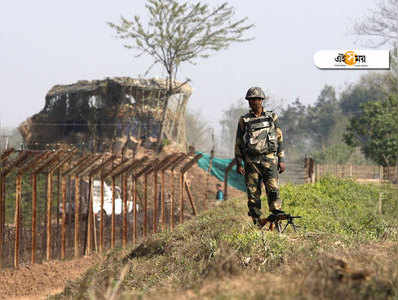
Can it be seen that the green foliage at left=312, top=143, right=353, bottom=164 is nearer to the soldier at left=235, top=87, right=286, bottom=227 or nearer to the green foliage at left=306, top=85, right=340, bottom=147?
the green foliage at left=306, top=85, right=340, bottom=147

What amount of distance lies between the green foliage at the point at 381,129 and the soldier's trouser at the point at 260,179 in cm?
2903

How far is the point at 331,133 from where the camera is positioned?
211 feet

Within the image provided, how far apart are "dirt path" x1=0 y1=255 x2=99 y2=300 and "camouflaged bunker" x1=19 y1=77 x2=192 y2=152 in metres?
15.1

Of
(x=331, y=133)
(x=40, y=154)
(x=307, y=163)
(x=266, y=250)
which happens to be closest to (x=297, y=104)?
(x=331, y=133)

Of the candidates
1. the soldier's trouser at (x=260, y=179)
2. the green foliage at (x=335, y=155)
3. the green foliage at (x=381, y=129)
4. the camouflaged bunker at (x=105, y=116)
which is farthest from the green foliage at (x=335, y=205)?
the green foliage at (x=335, y=155)

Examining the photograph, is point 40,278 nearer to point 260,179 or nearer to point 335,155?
point 260,179

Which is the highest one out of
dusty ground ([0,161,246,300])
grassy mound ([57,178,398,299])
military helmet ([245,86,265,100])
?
military helmet ([245,86,265,100])

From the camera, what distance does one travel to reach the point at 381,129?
35.5 meters

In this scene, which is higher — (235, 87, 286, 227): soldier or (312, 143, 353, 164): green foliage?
(235, 87, 286, 227): soldier

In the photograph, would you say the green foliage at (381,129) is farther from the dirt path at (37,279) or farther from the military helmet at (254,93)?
the military helmet at (254,93)

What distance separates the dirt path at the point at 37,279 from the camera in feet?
30.3

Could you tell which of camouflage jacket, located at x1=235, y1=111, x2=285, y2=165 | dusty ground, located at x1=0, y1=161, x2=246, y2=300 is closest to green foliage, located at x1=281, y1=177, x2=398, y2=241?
camouflage jacket, located at x1=235, y1=111, x2=285, y2=165

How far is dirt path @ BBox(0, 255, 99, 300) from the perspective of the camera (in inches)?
364

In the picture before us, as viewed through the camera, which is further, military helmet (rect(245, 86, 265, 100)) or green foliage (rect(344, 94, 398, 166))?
green foliage (rect(344, 94, 398, 166))
